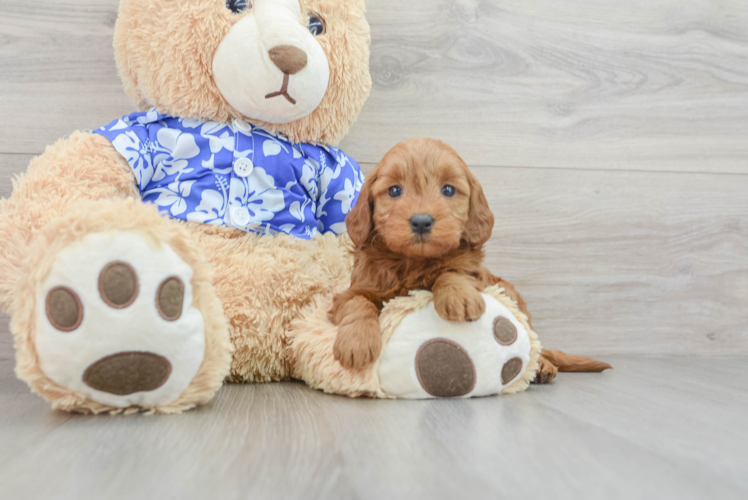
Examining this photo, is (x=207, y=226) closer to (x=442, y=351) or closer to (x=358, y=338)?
(x=358, y=338)

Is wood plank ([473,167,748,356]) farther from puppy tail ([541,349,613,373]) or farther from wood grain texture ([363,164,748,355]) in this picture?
puppy tail ([541,349,613,373])

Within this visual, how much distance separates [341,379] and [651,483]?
18.8 inches

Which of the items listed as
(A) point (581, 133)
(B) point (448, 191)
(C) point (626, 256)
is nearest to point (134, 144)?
(B) point (448, 191)

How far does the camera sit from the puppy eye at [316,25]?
→ 1073mm

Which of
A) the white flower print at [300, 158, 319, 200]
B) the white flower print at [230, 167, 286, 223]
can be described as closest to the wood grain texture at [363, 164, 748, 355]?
the white flower print at [300, 158, 319, 200]

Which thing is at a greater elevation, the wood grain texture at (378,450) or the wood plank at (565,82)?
the wood plank at (565,82)

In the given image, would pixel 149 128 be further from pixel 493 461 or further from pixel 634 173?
pixel 634 173

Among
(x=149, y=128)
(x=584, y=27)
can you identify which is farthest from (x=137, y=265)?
(x=584, y=27)

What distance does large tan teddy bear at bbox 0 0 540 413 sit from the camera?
0.66 meters

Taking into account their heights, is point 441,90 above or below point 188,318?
above

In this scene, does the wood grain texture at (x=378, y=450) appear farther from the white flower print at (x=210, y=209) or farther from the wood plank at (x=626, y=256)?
the wood plank at (x=626, y=256)

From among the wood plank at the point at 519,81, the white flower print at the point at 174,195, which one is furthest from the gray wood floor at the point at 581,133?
the white flower print at the point at 174,195

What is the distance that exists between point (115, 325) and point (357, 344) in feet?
1.11

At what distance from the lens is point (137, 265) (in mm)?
663
